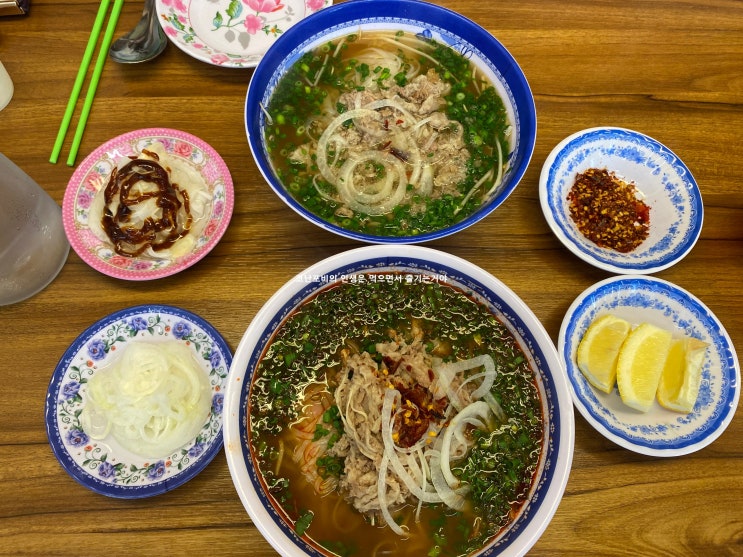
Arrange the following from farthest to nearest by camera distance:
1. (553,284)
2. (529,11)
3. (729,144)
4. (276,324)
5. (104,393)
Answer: (529,11) < (729,144) < (553,284) < (104,393) < (276,324)

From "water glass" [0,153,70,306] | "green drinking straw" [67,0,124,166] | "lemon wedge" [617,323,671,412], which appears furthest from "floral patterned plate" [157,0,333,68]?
"lemon wedge" [617,323,671,412]

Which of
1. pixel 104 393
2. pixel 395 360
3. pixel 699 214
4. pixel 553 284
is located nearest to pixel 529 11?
pixel 699 214

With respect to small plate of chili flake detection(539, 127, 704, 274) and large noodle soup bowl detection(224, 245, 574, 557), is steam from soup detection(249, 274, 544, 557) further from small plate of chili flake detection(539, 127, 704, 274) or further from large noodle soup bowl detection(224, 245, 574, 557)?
small plate of chili flake detection(539, 127, 704, 274)

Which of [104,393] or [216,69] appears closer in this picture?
[104,393]

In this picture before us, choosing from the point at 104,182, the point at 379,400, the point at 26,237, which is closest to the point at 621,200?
the point at 379,400

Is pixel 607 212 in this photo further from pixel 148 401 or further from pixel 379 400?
pixel 148 401

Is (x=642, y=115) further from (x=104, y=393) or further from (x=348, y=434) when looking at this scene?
(x=104, y=393)

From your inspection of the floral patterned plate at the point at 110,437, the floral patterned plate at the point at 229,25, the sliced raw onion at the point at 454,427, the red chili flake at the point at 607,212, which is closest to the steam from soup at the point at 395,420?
the sliced raw onion at the point at 454,427
